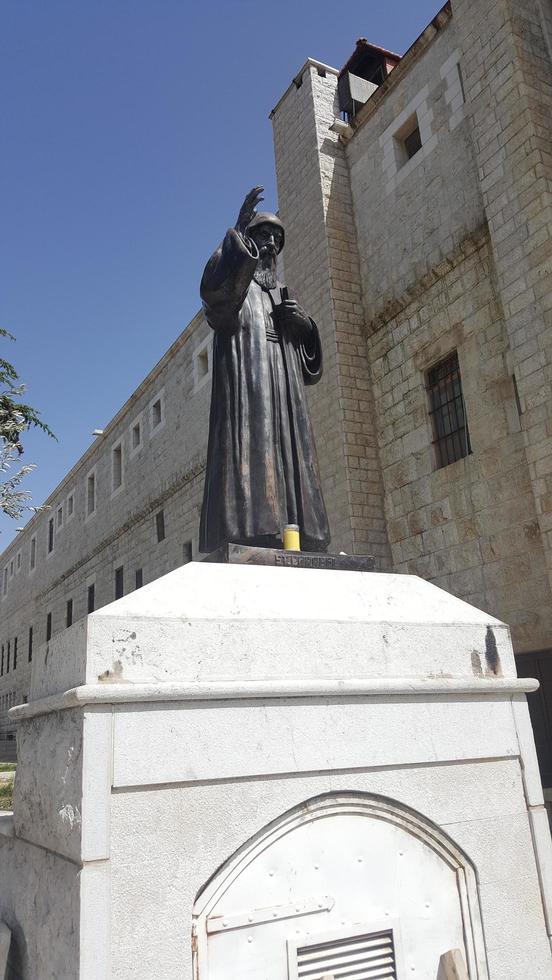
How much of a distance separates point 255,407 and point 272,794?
6.47 feet

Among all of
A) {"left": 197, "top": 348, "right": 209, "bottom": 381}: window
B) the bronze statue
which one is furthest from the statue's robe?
{"left": 197, "top": 348, "right": 209, "bottom": 381}: window

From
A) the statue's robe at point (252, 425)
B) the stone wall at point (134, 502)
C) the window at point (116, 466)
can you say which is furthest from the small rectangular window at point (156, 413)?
the statue's robe at point (252, 425)

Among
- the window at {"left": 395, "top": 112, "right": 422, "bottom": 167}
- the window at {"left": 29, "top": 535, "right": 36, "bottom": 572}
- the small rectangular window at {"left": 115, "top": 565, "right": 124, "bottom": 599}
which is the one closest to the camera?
the window at {"left": 395, "top": 112, "right": 422, "bottom": 167}

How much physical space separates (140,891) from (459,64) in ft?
35.6

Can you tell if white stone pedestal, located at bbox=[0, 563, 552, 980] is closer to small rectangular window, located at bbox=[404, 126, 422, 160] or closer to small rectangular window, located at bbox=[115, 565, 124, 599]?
small rectangular window, located at bbox=[404, 126, 422, 160]

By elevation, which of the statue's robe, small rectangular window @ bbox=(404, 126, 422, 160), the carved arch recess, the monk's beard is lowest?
the carved arch recess

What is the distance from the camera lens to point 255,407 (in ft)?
12.0

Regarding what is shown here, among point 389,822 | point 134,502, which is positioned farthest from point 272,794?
point 134,502

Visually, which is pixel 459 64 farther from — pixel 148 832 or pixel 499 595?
pixel 148 832

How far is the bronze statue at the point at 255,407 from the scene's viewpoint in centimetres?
347

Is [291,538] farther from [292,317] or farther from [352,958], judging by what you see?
[352,958]

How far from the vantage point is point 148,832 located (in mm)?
2086

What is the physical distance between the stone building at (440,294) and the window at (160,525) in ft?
26.8

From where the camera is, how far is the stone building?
8023mm
